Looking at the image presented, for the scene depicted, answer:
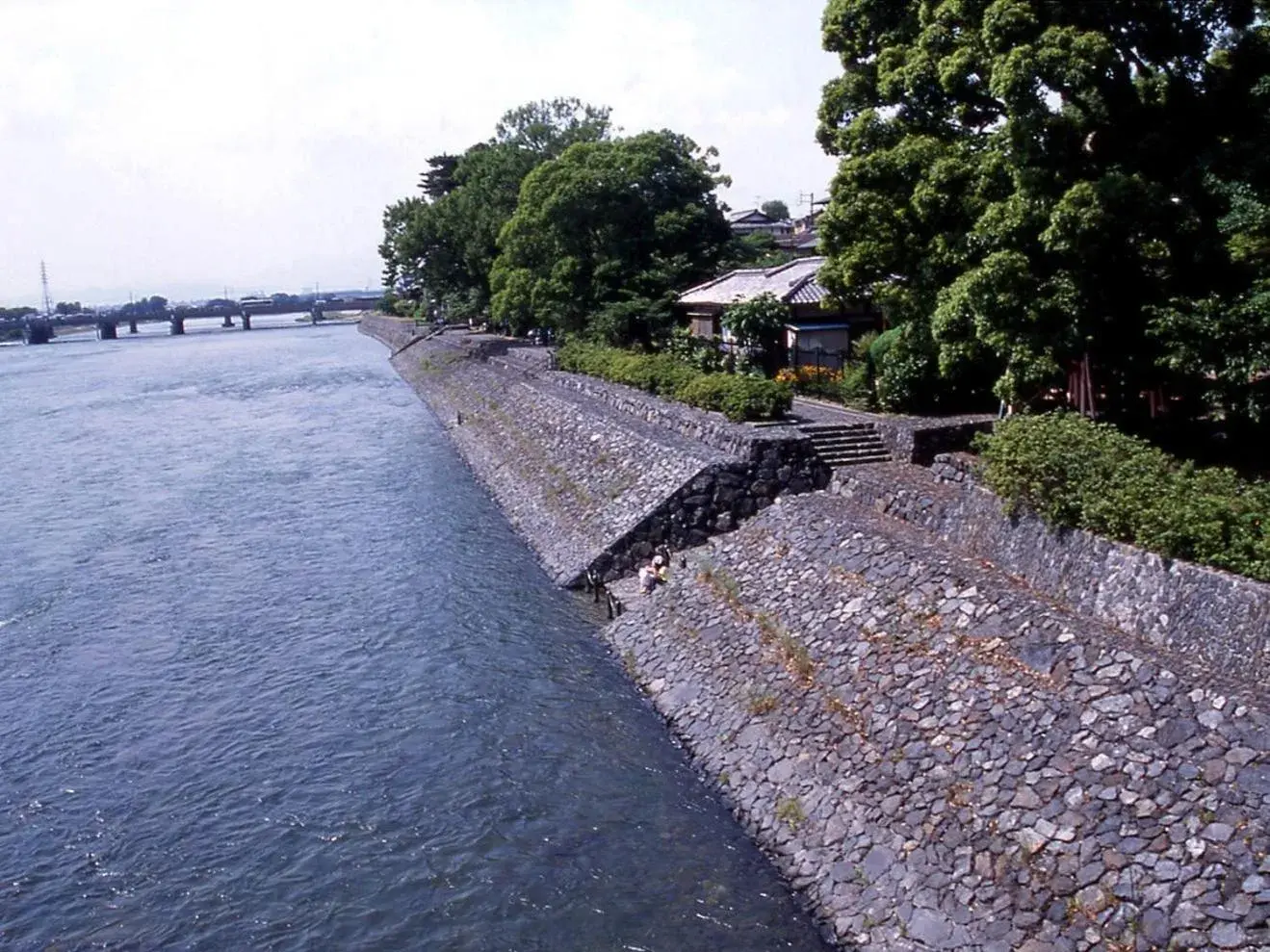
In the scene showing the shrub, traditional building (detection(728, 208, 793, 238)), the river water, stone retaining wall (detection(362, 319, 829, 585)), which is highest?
traditional building (detection(728, 208, 793, 238))

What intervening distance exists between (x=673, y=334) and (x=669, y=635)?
22.6 metres

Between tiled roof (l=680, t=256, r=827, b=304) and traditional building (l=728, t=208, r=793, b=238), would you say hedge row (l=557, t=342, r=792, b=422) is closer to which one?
tiled roof (l=680, t=256, r=827, b=304)

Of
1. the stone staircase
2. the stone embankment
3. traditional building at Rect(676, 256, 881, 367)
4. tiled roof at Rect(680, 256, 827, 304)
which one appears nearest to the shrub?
the stone staircase

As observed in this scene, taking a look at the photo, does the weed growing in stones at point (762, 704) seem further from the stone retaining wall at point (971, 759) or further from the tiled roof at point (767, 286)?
the tiled roof at point (767, 286)

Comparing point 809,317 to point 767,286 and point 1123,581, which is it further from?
point 1123,581

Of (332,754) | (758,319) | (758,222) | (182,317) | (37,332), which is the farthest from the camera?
(182,317)

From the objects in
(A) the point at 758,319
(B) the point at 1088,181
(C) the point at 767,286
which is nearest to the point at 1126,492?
(B) the point at 1088,181

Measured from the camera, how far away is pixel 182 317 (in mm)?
165875

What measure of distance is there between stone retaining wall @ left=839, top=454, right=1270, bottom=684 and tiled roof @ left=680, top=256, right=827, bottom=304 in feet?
53.1

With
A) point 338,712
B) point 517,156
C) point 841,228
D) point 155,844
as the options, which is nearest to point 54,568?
point 338,712

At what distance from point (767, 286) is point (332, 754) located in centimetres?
2527

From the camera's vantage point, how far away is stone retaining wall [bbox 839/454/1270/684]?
1239 centimetres

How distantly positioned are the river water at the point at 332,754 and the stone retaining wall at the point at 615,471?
1.46m

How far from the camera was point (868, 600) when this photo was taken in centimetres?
1794
